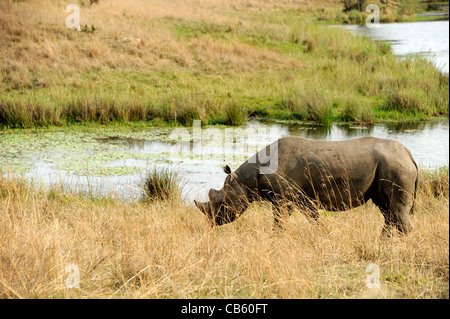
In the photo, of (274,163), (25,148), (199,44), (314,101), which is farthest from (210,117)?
(274,163)

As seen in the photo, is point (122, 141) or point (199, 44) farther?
point (199, 44)

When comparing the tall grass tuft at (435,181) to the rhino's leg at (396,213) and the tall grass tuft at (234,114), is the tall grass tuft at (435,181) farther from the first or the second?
the tall grass tuft at (234,114)

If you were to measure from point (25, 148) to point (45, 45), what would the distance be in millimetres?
6511

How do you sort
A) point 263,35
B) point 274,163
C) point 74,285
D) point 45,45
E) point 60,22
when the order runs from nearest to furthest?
point 74,285 < point 274,163 < point 45,45 < point 60,22 < point 263,35

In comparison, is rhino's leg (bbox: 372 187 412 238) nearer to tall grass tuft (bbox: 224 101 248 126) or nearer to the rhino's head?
the rhino's head

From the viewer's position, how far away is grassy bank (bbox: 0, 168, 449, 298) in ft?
10.9

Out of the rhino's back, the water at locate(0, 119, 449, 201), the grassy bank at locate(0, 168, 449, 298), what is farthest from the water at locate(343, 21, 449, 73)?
the grassy bank at locate(0, 168, 449, 298)

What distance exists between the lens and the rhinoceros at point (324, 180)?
4504mm

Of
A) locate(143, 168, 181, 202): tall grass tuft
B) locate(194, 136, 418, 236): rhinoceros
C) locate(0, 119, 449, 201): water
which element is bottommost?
locate(0, 119, 449, 201): water

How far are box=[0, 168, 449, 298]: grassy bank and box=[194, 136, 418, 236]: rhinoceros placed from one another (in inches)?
8.5

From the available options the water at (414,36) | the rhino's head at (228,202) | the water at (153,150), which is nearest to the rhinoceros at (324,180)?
the rhino's head at (228,202)

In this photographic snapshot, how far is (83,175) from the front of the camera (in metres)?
8.11

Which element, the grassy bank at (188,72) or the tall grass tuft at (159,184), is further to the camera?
the grassy bank at (188,72)
